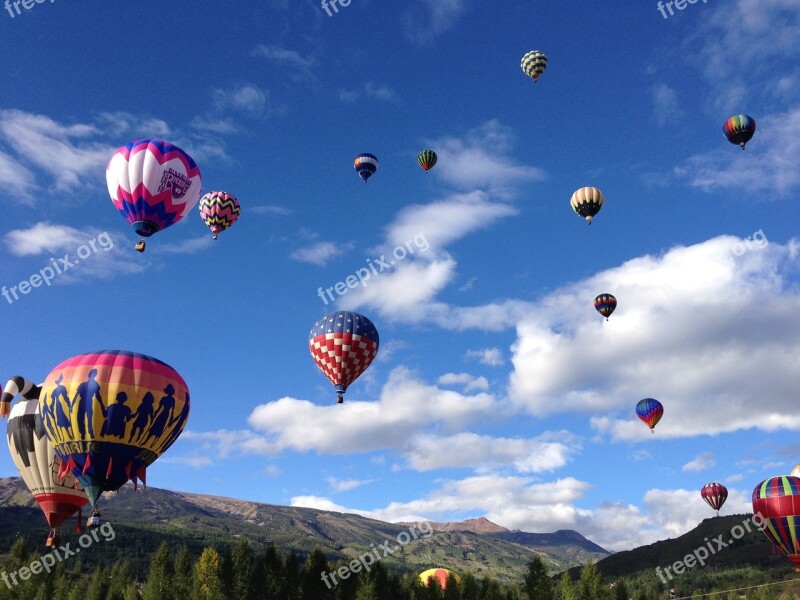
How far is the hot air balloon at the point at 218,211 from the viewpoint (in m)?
63.8

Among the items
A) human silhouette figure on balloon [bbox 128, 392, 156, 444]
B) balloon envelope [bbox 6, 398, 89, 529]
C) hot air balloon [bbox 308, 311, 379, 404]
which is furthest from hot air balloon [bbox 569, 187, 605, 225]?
balloon envelope [bbox 6, 398, 89, 529]

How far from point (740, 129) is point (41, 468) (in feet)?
247

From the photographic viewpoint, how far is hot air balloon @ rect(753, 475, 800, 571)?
6819cm

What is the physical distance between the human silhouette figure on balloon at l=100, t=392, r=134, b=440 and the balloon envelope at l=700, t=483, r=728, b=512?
121 m

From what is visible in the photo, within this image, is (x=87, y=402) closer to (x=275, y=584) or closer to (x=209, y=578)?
(x=275, y=584)

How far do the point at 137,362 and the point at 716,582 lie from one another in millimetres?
203980

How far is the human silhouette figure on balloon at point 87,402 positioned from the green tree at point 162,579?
46.0 metres

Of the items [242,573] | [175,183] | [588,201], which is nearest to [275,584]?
[242,573]

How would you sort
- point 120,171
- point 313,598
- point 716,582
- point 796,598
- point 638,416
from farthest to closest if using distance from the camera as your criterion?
1. point 716,582
2. point 796,598
3. point 638,416
4. point 313,598
5. point 120,171

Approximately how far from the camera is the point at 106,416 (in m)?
39.1

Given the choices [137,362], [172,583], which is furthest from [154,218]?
[172,583]

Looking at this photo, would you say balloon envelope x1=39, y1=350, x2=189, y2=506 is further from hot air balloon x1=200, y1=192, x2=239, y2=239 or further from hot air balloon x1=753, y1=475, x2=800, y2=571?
hot air balloon x1=753, y1=475, x2=800, y2=571

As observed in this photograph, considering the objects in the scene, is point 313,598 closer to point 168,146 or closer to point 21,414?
point 21,414

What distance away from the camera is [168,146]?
47656 millimetres
